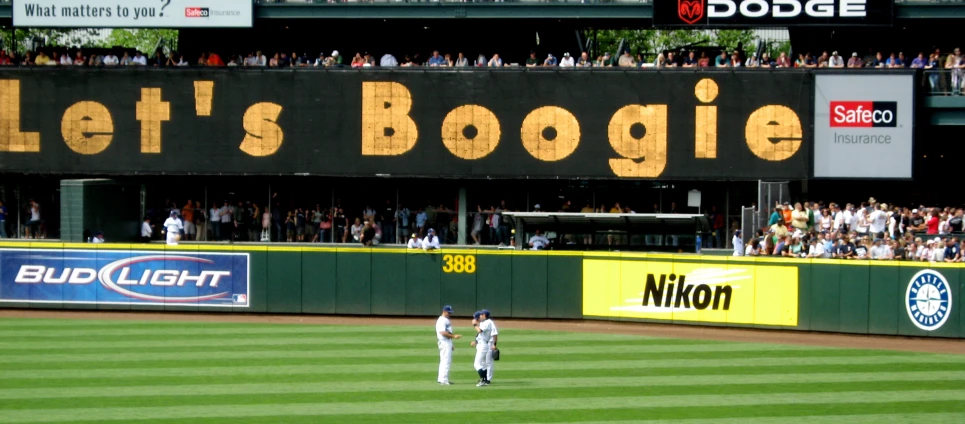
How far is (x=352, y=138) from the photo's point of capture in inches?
1325

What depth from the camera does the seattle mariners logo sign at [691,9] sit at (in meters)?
32.6

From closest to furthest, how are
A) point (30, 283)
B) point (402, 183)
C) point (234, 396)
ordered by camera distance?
point (234, 396) → point (30, 283) → point (402, 183)

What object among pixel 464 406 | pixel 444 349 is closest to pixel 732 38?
pixel 444 349

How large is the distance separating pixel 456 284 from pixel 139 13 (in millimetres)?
12220

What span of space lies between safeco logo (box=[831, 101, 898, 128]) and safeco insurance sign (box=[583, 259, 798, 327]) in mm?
6754

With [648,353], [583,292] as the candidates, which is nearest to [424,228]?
[583,292]

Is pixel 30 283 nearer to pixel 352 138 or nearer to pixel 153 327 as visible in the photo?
pixel 153 327

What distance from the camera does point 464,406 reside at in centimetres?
1838

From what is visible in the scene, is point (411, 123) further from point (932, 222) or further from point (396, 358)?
→ point (932, 222)

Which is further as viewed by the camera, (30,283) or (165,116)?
(165,116)

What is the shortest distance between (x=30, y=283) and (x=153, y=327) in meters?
4.68

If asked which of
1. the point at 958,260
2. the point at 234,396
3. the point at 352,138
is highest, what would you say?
the point at 352,138

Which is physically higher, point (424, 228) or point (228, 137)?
point (228, 137)

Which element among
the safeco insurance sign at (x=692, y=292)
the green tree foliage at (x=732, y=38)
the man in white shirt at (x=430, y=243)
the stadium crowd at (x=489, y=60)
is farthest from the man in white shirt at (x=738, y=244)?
the green tree foliage at (x=732, y=38)
